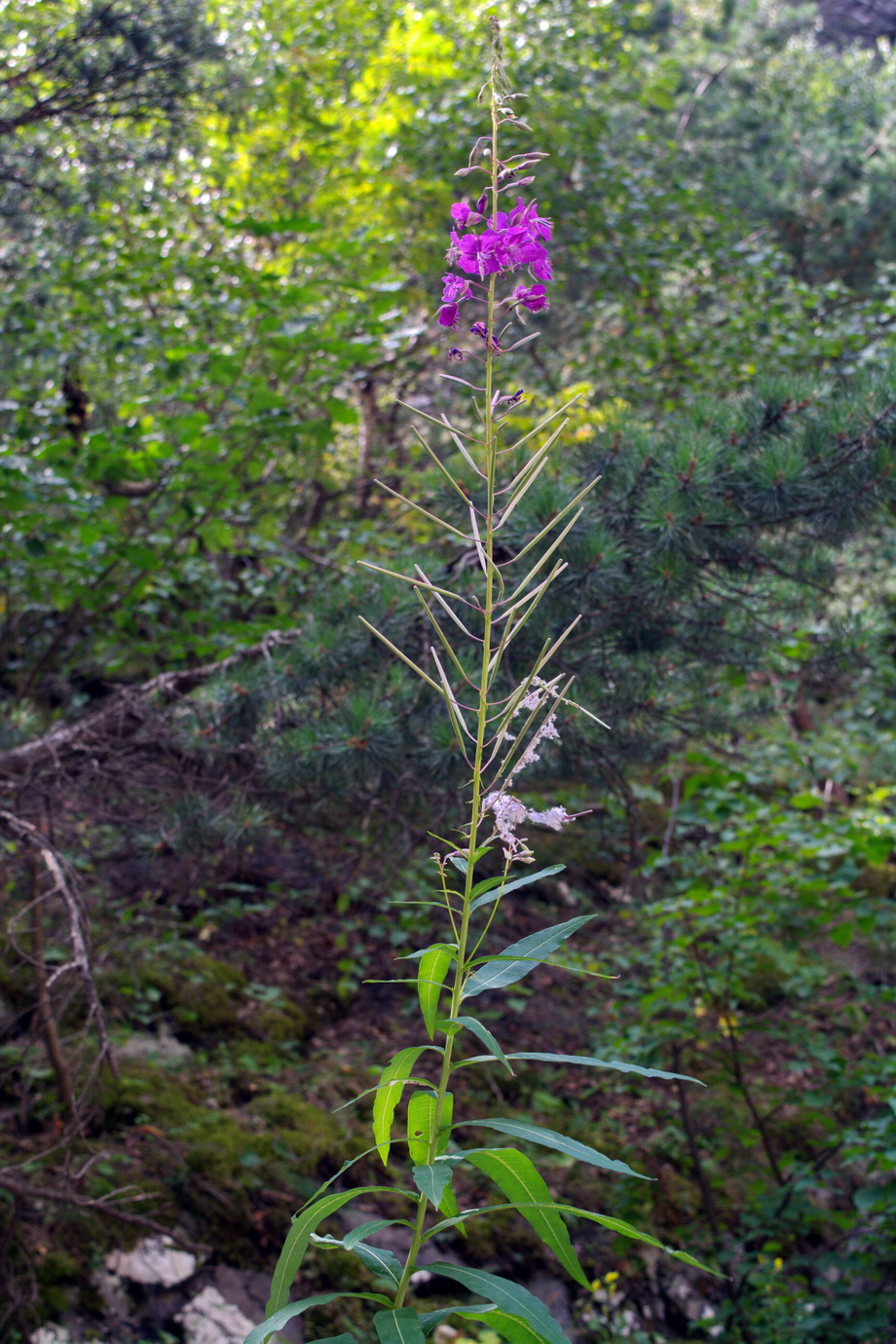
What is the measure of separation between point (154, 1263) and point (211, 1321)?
0.68 feet

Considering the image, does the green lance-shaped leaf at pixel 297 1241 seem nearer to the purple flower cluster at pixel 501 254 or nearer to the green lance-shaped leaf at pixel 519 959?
the green lance-shaped leaf at pixel 519 959

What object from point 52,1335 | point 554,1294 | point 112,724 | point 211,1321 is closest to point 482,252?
point 112,724

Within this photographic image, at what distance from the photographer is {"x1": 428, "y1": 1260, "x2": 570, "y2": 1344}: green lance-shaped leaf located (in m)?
0.69

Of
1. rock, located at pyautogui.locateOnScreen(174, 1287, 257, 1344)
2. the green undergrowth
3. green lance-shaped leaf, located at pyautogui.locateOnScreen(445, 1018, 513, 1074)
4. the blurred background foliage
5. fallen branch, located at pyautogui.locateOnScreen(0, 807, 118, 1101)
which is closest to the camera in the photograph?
green lance-shaped leaf, located at pyautogui.locateOnScreen(445, 1018, 513, 1074)

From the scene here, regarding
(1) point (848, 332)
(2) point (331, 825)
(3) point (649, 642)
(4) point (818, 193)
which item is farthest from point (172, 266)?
(4) point (818, 193)

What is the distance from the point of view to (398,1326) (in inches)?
27.3

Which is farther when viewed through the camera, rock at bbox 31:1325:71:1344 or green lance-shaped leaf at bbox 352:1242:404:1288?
rock at bbox 31:1325:71:1344

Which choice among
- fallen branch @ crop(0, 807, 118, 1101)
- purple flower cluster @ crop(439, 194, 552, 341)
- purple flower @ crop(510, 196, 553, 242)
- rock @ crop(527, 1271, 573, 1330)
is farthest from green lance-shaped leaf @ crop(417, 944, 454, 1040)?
rock @ crop(527, 1271, 573, 1330)

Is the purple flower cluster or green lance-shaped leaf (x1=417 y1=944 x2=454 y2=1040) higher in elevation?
the purple flower cluster

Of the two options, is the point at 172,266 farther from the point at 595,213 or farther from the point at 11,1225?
the point at 11,1225

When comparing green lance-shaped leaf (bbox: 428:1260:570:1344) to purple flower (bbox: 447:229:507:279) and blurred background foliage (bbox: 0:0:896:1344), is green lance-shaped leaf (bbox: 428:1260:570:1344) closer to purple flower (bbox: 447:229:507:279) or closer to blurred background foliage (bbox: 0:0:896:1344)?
purple flower (bbox: 447:229:507:279)

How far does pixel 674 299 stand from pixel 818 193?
6.30 ft

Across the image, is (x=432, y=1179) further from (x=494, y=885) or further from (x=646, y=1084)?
(x=646, y=1084)

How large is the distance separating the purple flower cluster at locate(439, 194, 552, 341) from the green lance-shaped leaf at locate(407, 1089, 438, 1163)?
0.66 metres
